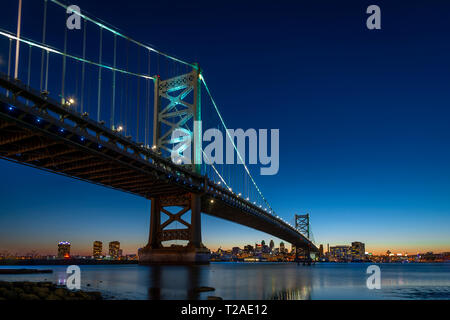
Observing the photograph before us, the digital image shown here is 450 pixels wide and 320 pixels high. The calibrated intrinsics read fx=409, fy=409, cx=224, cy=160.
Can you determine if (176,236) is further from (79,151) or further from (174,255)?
(79,151)

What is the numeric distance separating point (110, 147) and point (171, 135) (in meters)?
17.9

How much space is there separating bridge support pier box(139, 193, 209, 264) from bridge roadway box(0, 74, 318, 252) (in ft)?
4.66

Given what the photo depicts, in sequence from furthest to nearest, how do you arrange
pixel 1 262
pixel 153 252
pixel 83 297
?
pixel 1 262, pixel 153 252, pixel 83 297

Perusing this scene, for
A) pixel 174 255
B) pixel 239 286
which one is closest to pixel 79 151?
pixel 239 286

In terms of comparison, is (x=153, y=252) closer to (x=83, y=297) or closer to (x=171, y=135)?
(x=171, y=135)

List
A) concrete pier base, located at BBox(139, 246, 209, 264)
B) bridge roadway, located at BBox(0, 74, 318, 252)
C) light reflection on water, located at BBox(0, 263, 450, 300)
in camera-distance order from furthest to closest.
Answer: concrete pier base, located at BBox(139, 246, 209, 264)
bridge roadway, located at BBox(0, 74, 318, 252)
light reflection on water, located at BBox(0, 263, 450, 300)

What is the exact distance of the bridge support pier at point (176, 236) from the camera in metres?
44.8

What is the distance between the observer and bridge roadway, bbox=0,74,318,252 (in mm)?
24603

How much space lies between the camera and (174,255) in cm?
4522

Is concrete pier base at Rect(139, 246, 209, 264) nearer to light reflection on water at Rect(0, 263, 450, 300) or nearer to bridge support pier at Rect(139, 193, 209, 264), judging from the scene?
bridge support pier at Rect(139, 193, 209, 264)

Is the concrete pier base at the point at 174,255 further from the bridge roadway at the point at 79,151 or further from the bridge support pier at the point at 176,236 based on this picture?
the bridge roadway at the point at 79,151

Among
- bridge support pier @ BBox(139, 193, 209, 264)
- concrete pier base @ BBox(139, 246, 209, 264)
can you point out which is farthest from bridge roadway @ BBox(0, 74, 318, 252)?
concrete pier base @ BBox(139, 246, 209, 264)
